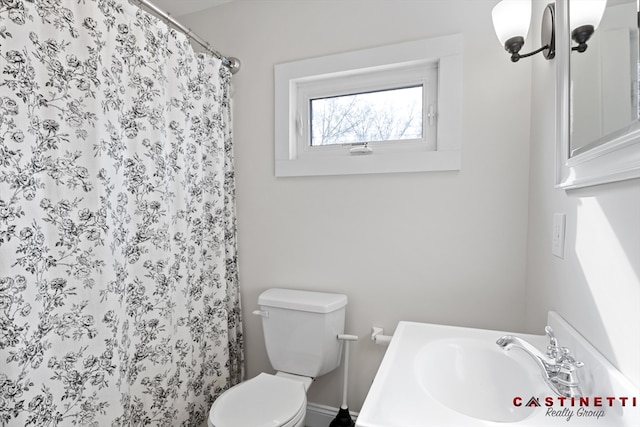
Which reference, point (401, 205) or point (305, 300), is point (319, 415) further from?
point (401, 205)

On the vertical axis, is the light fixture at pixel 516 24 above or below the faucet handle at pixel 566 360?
above

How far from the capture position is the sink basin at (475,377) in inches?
35.2

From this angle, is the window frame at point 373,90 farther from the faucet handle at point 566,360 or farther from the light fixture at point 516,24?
the faucet handle at point 566,360

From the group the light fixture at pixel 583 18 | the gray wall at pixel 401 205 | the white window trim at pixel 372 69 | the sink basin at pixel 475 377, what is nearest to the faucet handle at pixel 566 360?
the sink basin at pixel 475 377

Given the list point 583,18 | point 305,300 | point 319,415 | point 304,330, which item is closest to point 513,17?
point 583,18

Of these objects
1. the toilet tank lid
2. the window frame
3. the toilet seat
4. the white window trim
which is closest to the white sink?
the toilet tank lid

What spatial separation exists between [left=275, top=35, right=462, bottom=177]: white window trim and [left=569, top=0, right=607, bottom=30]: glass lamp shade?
54cm

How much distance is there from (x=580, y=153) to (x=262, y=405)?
4.33 feet

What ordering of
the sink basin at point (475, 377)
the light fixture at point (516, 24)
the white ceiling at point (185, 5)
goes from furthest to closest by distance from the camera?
1. the white ceiling at point (185, 5)
2. the light fixture at point (516, 24)
3. the sink basin at point (475, 377)

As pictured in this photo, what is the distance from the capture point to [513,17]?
1104 millimetres

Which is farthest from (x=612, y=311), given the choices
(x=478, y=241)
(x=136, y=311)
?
(x=136, y=311)

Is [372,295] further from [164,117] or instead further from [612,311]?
[164,117]

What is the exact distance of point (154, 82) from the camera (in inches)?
51.1

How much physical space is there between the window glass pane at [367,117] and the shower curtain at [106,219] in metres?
0.53
